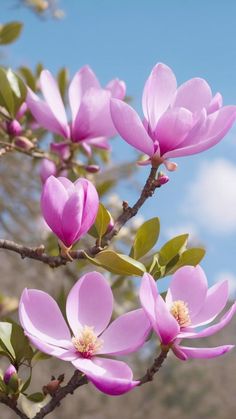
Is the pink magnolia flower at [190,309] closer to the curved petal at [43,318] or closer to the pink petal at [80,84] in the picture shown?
the curved petal at [43,318]

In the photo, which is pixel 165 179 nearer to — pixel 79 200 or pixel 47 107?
pixel 79 200

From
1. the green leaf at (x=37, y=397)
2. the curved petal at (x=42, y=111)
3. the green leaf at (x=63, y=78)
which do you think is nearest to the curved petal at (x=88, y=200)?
the green leaf at (x=37, y=397)

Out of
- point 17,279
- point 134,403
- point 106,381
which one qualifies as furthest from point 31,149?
point 134,403

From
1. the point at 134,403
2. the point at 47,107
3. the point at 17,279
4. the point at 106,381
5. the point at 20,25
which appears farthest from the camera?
the point at 134,403

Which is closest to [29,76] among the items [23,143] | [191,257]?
[23,143]

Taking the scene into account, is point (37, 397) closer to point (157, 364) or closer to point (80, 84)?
point (157, 364)
